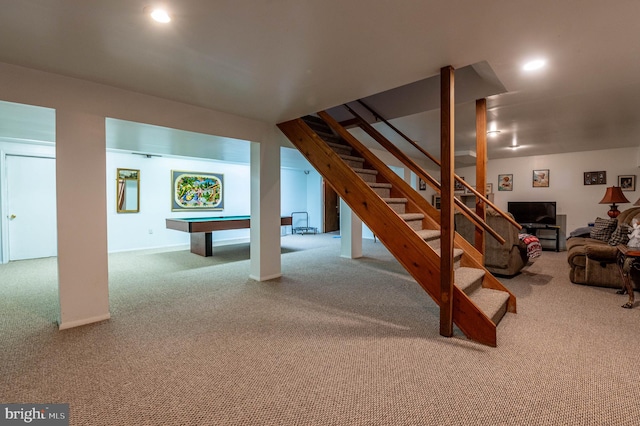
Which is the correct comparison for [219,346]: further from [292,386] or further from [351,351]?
[351,351]

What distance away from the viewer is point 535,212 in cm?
724

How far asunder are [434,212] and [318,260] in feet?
8.16

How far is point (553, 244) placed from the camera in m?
6.86

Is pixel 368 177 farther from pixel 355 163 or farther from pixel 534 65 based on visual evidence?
pixel 534 65

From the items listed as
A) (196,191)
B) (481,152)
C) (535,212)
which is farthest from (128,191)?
(535,212)

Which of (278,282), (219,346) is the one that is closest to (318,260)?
(278,282)

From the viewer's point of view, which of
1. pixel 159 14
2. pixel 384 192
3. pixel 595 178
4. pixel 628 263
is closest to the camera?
pixel 159 14

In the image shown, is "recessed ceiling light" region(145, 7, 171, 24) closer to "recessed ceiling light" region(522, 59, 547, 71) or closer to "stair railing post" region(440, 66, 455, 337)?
"stair railing post" region(440, 66, 455, 337)

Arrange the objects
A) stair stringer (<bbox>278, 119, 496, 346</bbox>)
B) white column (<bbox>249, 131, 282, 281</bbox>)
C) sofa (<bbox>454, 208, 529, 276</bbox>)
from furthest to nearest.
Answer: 1. sofa (<bbox>454, 208, 529, 276</bbox>)
2. white column (<bbox>249, 131, 282, 281</bbox>)
3. stair stringer (<bbox>278, 119, 496, 346</bbox>)

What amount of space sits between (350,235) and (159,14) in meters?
4.72

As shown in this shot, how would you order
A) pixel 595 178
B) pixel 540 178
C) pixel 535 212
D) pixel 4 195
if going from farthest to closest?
pixel 540 178
pixel 535 212
pixel 595 178
pixel 4 195

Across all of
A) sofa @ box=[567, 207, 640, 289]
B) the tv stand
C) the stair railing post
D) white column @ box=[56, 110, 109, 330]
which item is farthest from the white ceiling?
the tv stand

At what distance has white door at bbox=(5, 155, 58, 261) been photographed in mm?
5336

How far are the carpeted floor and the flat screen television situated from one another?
4057 millimetres
